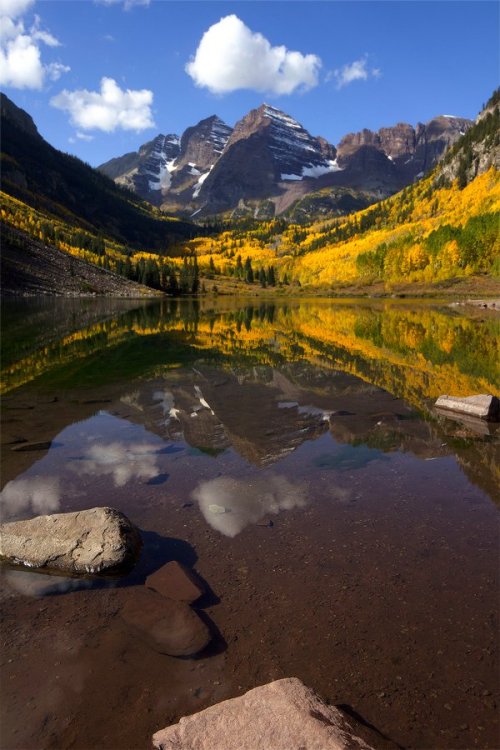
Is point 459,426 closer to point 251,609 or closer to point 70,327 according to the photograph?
point 251,609

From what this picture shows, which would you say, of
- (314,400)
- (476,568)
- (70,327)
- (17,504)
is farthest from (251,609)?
(70,327)

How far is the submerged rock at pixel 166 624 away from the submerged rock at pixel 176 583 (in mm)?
146

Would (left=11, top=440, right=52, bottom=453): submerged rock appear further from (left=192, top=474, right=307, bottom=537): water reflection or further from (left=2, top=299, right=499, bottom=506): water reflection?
(left=192, top=474, right=307, bottom=537): water reflection

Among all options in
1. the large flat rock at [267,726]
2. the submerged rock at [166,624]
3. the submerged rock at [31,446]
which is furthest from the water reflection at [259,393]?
the large flat rock at [267,726]

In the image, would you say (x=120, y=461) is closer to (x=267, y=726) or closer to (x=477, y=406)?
(x=267, y=726)

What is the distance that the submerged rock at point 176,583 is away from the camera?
7832mm

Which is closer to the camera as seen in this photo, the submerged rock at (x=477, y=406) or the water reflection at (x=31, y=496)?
the water reflection at (x=31, y=496)

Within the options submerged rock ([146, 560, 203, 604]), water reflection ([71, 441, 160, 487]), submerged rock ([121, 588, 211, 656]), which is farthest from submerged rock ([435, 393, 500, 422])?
submerged rock ([121, 588, 211, 656])

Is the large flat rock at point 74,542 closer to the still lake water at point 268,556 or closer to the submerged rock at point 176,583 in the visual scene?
the still lake water at point 268,556

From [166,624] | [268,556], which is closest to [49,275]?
[268,556]

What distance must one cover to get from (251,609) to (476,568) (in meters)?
4.42

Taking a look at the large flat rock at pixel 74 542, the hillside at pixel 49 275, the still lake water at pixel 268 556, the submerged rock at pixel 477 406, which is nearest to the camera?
the still lake water at pixel 268 556

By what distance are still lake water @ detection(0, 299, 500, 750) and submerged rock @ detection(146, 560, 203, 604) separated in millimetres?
223

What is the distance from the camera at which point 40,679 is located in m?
6.24
